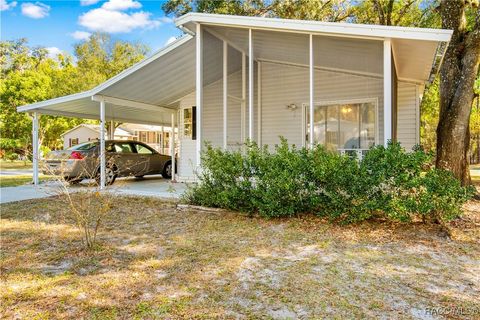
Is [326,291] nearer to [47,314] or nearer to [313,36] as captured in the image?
[47,314]

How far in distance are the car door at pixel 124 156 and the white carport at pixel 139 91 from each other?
47.1 inches

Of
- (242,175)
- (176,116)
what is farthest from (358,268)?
(176,116)

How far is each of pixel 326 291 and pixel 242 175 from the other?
3.16m

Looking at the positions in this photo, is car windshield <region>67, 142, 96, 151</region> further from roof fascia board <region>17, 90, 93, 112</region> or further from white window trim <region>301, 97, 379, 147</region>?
white window trim <region>301, 97, 379, 147</region>

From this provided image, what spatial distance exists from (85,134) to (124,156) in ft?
63.8

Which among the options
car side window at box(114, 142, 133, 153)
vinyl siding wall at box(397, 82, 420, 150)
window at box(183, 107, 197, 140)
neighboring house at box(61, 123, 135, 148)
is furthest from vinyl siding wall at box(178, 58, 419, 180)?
neighboring house at box(61, 123, 135, 148)

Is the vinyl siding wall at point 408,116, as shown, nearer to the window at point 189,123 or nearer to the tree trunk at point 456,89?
the tree trunk at point 456,89

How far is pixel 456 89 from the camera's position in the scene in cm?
686

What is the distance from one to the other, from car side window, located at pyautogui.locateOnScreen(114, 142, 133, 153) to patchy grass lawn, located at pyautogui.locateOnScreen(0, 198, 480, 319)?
17.5 feet

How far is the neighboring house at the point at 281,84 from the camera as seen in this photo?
621 cm

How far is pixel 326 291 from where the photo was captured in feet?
9.47

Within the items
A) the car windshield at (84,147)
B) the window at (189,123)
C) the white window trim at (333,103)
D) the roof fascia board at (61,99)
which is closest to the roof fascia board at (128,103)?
the roof fascia board at (61,99)

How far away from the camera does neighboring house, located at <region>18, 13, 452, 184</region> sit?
6.21m

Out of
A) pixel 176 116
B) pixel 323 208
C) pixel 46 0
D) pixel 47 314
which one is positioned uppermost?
pixel 46 0
